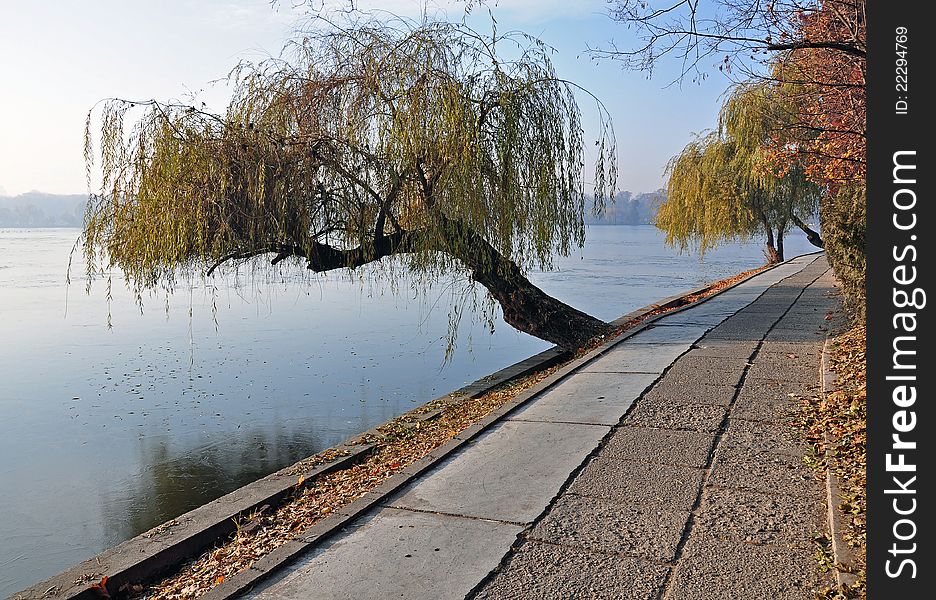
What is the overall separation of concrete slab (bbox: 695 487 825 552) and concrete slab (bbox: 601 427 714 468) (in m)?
0.50

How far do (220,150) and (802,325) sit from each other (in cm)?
722

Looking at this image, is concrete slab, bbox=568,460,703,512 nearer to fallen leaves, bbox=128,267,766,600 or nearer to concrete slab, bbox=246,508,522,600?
concrete slab, bbox=246,508,522,600

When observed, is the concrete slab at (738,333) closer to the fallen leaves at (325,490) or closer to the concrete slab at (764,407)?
the concrete slab at (764,407)

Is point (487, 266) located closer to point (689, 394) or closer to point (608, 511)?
point (689, 394)

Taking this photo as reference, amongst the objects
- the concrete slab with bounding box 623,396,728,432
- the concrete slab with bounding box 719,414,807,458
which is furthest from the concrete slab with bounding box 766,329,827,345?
the concrete slab with bounding box 719,414,807,458

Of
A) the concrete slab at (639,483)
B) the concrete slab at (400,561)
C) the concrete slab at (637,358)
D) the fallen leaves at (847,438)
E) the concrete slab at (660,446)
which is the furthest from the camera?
the concrete slab at (637,358)

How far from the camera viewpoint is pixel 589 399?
5.81 m

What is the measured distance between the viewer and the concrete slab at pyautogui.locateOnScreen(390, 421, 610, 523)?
3.69 metres

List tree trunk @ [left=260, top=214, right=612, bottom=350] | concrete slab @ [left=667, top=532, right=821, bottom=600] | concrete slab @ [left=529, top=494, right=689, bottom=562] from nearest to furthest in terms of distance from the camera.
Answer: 1. concrete slab @ [left=667, top=532, right=821, bottom=600]
2. concrete slab @ [left=529, top=494, right=689, bottom=562]
3. tree trunk @ [left=260, top=214, right=612, bottom=350]

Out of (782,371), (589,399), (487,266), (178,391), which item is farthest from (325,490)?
(178,391)

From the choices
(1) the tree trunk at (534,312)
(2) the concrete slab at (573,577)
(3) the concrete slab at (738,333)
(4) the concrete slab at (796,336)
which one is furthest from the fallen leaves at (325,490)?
(4) the concrete slab at (796,336)

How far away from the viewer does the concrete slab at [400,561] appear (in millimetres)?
2910

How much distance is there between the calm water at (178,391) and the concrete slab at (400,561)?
2417mm

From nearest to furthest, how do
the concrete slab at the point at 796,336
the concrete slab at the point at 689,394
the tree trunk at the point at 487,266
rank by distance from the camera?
1. the concrete slab at the point at 689,394
2. the tree trunk at the point at 487,266
3. the concrete slab at the point at 796,336
